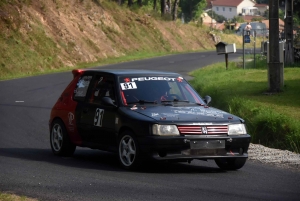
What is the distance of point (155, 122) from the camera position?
1033cm

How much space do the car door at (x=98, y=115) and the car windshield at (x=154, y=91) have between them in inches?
9.3

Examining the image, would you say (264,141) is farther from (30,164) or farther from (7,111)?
(7,111)

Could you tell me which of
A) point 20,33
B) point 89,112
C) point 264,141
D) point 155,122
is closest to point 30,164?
point 89,112

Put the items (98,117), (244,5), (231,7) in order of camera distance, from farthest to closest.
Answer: (231,7) < (244,5) < (98,117)

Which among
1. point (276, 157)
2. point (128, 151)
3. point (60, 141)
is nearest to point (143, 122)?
point (128, 151)

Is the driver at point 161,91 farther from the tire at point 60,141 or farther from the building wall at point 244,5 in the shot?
the building wall at point 244,5

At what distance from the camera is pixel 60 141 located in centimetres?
1252

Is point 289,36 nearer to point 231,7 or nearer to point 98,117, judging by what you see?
point 98,117

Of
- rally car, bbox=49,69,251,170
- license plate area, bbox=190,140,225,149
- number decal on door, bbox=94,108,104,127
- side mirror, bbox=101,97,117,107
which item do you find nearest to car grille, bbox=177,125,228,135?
rally car, bbox=49,69,251,170

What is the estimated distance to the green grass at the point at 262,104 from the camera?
14661mm

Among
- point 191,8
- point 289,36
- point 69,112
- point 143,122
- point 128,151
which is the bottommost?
point 191,8

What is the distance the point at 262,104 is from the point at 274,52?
2913 millimetres

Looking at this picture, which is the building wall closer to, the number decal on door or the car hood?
the number decal on door

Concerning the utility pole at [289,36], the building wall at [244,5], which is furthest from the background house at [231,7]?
the utility pole at [289,36]
